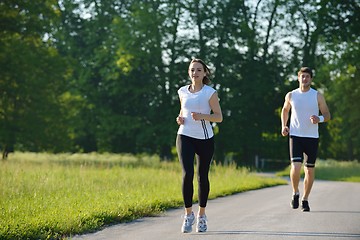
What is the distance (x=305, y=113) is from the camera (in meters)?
11.1

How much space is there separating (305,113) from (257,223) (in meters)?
2.31

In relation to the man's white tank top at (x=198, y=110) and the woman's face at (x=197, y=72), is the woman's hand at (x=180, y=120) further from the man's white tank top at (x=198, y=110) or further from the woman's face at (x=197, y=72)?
the woman's face at (x=197, y=72)

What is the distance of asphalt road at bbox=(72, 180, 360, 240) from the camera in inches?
323

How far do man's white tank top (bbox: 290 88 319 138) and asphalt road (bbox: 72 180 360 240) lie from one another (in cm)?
121

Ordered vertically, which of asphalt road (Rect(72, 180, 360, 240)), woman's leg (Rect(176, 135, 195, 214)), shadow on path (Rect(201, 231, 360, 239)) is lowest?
asphalt road (Rect(72, 180, 360, 240))

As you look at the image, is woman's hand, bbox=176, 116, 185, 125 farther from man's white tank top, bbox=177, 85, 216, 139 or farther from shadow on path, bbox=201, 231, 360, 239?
shadow on path, bbox=201, 231, 360, 239

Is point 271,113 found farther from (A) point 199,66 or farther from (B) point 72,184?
(A) point 199,66

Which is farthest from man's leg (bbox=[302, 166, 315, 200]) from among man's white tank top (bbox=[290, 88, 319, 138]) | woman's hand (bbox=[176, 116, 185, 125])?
woman's hand (bbox=[176, 116, 185, 125])

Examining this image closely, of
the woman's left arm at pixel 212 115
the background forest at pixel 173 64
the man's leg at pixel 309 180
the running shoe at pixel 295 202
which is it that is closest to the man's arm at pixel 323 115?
the man's leg at pixel 309 180

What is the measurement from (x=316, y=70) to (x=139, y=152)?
1475 cm

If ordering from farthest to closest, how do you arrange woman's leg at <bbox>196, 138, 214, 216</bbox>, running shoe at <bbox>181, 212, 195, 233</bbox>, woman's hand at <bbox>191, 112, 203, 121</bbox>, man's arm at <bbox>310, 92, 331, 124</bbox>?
man's arm at <bbox>310, 92, 331, 124</bbox>
woman's leg at <bbox>196, 138, 214, 216</bbox>
running shoe at <bbox>181, 212, 195, 233</bbox>
woman's hand at <bbox>191, 112, 203, 121</bbox>

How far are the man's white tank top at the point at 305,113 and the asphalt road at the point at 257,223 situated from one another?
1.21m

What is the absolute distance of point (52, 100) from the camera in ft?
120

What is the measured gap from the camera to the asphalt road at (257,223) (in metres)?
8.20
